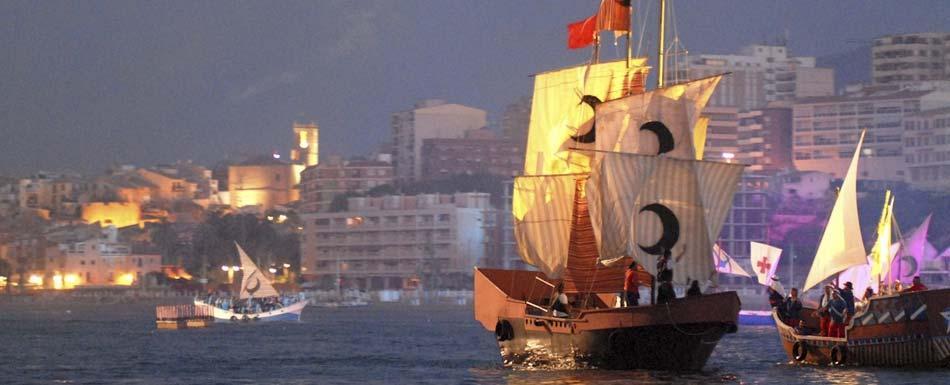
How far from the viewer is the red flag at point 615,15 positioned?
2393 inches

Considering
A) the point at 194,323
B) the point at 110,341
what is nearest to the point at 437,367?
the point at 110,341

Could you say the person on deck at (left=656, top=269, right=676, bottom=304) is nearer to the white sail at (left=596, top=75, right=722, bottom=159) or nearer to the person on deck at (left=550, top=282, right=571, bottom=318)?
the person on deck at (left=550, top=282, right=571, bottom=318)

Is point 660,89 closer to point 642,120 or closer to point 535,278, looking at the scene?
point 642,120

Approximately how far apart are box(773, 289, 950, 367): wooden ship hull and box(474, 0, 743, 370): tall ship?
142 inches

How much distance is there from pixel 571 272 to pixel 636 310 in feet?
26.3

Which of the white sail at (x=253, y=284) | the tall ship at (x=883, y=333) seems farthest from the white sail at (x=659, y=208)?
the white sail at (x=253, y=284)

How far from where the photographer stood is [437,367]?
60875mm

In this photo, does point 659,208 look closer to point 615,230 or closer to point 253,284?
point 615,230

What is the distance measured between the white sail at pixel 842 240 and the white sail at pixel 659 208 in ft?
16.8

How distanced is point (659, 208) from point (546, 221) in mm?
5787

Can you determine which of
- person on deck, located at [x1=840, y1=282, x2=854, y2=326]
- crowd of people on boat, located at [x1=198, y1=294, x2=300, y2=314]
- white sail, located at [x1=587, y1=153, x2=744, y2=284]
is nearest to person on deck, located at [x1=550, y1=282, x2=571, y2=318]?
white sail, located at [x1=587, y1=153, x2=744, y2=284]

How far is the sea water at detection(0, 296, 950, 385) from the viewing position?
5094 centimetres

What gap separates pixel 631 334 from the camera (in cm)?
5050

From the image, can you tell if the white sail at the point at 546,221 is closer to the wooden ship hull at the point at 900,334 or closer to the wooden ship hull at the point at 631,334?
the wooden ship hull at the point at 631,334
